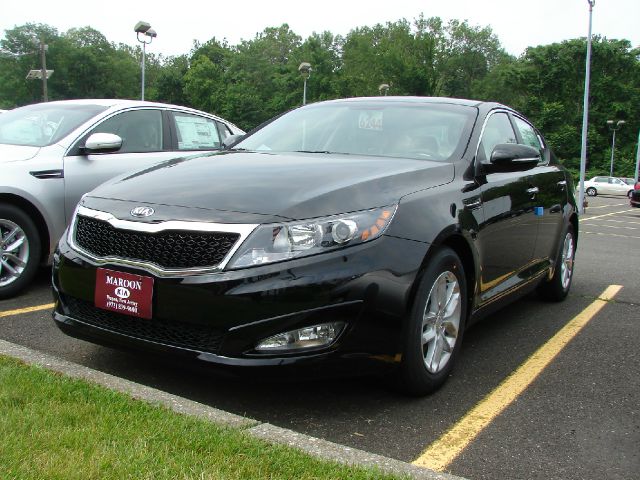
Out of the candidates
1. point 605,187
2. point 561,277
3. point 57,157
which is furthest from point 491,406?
point 605,187

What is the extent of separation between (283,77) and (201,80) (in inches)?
434

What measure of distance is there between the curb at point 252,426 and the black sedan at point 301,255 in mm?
183

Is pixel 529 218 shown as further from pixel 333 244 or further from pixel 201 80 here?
pixel 201 80

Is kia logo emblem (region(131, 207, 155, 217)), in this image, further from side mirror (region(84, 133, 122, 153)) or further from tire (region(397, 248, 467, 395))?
side mirror (region(84, 133, 122, 153))

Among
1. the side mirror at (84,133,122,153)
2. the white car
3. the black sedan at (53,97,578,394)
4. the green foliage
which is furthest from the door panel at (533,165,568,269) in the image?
the green foliage

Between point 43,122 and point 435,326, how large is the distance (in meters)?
4.02

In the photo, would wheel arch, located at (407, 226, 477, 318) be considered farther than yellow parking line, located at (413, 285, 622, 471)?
Yes

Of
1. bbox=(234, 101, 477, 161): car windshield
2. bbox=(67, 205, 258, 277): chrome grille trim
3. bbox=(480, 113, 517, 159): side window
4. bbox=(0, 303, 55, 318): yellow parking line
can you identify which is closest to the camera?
bbox=(67, 205, 258, 277): chrome grille trim

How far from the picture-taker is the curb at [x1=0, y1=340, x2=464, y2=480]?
2504mm

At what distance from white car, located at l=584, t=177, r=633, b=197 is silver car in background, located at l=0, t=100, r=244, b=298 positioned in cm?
4372

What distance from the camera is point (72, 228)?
3.62m

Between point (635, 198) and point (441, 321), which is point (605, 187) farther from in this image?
point (441, 321)

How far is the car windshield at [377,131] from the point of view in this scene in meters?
4.20

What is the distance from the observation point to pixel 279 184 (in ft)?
Result: 11.0
